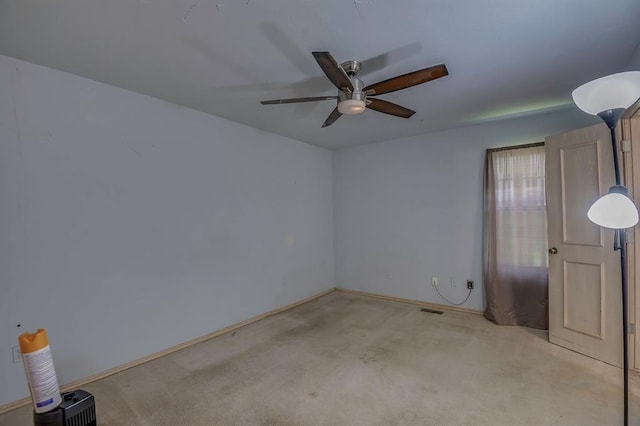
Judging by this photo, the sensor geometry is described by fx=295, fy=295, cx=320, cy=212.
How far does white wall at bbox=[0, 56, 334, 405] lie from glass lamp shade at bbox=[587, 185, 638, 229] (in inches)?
125

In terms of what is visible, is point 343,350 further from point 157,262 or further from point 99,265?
point 99,265

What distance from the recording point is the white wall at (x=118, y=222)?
6.93 ft

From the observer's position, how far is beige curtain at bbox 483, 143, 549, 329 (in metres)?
3.27

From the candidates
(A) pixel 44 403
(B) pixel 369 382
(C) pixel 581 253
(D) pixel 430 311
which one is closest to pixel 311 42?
(A) pixel 44 403

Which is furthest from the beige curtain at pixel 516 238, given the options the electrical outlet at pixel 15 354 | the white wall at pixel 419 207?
the electrical outlet at pixel 15 354

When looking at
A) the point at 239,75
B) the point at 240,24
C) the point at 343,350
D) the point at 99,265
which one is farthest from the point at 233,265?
the point at 240,24

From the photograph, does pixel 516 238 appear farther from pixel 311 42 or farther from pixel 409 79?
pixel 311 42

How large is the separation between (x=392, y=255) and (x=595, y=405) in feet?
8.81

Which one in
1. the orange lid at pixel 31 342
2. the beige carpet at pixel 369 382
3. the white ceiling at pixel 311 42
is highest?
the white ceiling at pixel 311 42

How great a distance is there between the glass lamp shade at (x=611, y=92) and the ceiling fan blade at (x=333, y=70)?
1.31 meters

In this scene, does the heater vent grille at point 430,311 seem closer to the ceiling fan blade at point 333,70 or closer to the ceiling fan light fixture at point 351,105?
the ceiling fan light fixture at point 351,105

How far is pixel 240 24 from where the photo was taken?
173cm

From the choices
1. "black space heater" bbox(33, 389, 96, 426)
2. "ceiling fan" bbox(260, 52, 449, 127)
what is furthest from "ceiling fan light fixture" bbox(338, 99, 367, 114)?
"black space heater" bbox(33, 389, 96, 426)

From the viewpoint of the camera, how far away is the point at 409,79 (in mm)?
1957
